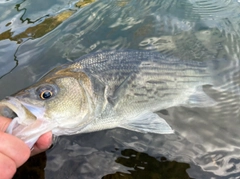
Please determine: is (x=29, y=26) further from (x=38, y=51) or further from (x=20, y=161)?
(x=20, y=161)

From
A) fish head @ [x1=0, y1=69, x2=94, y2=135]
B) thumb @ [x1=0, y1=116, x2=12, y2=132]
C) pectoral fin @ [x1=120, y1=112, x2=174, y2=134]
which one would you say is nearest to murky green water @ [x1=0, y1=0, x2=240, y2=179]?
pectoral fin @ [x1=120, y1=112, x2=174, y2=134]

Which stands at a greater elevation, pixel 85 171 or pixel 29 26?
pixel 29 26

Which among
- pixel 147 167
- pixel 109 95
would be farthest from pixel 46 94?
pixel 147 167

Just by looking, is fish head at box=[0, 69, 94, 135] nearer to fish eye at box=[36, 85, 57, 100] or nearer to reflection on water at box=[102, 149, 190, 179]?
fish eye at box=[36, 85, 57, 100]

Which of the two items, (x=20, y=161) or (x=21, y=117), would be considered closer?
(x=20, y=161)

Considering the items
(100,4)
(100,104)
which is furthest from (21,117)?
(100,4)

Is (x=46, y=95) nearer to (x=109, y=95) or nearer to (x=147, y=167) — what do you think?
(x=109, y=95)
